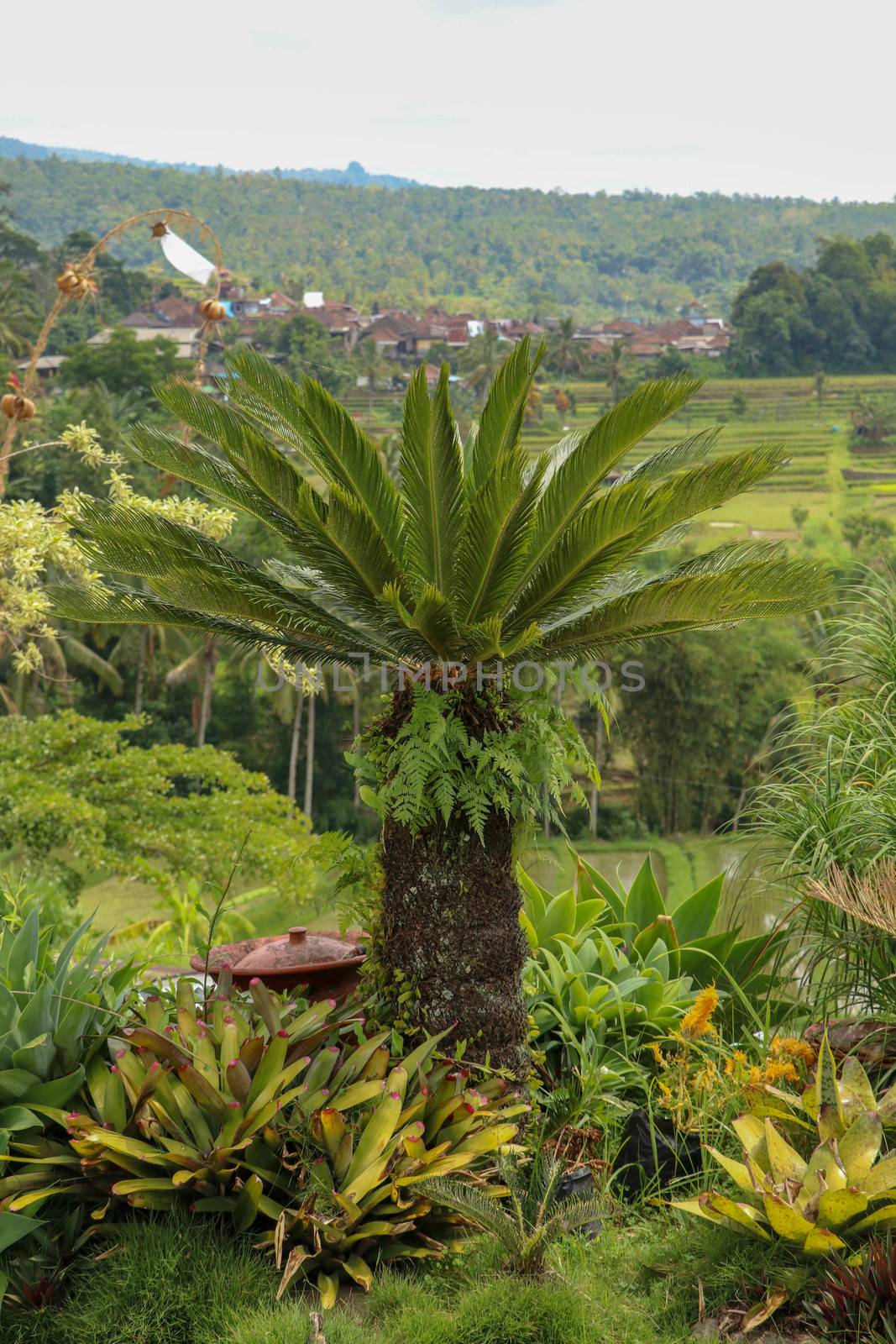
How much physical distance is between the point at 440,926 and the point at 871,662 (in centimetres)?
249

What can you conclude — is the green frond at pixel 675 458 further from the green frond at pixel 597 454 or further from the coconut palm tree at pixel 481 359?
the coconut palm tree at pixel 481 359

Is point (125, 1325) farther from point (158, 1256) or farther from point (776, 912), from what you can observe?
point (776, 912)

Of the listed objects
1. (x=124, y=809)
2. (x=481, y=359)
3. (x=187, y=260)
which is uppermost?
(x=481, y=359)

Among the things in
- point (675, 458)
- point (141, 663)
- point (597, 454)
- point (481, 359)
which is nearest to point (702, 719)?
point (141, 663)

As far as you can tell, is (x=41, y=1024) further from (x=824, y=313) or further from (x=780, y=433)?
(x=824, y=313)

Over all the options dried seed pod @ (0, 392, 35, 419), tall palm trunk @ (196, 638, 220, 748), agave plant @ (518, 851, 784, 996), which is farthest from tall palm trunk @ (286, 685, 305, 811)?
agave plant @ (518, 851, 784, 996)

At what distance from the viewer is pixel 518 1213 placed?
328cm

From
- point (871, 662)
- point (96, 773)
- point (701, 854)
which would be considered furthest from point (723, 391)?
point (871, 662)

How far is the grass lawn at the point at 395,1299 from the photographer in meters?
3.01

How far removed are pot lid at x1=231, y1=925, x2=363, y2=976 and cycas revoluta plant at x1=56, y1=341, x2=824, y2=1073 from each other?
20.0 inches

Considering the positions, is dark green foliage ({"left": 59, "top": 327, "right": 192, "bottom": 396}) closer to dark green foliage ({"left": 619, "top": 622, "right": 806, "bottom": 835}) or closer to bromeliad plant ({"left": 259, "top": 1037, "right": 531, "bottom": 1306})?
dark green foliage ({"left": 619, "top": 622, "right": 806, "bottom": 835})

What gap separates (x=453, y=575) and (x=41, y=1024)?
1956 mm

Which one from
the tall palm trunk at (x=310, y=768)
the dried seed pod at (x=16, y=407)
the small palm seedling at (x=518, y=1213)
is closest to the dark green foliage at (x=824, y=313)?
the tall palm trunk at (x=310, y=768)

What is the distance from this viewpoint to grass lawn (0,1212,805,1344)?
3.01 m
